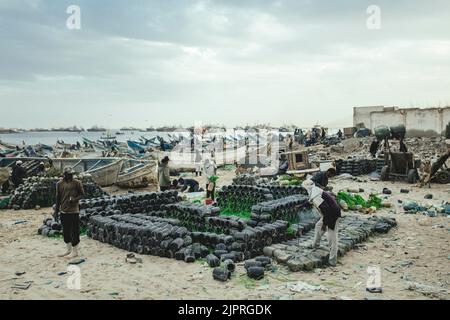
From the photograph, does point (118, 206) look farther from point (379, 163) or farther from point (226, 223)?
point (379, 163)

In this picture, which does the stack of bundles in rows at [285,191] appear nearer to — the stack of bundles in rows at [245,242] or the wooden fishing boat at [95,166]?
the stack of bundles in rows at [245,242]

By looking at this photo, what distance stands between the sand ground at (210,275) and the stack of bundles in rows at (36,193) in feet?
16.4

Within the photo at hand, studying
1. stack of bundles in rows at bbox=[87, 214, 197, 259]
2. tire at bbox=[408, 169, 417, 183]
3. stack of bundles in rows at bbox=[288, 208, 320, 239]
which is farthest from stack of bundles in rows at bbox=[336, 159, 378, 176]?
stack of bundles in rows at bbox=[87, 214, 197, 259]

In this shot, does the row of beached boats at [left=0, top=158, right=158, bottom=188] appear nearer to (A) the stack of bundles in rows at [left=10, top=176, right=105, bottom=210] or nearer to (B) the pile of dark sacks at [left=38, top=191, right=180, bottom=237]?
(A) the stack of bundles in rows at [left=10, top=176, right=105, bottom=210]

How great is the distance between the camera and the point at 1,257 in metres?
7.48

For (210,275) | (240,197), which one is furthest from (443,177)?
(210,275)

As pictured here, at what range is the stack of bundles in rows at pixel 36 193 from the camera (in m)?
13.2

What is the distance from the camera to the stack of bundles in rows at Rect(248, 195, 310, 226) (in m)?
8.35

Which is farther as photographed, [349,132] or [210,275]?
[349,132]

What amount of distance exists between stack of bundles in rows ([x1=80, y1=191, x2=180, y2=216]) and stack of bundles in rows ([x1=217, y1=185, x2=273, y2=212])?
164 centimetres

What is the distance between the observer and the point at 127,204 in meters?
10.1

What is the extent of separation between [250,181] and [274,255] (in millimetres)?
7732

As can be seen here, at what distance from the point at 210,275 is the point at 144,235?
1.82 metres
